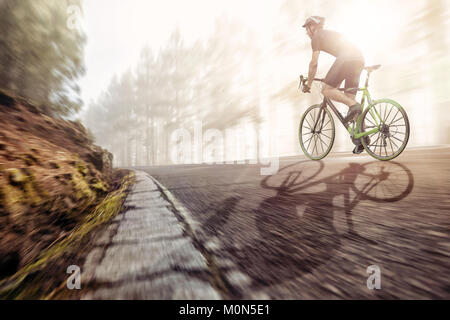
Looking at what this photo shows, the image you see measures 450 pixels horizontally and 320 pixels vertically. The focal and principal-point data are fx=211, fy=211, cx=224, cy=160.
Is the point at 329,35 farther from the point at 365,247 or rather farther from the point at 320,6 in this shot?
the point at 320,6

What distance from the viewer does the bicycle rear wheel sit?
3174 millimetres

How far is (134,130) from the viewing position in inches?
2130

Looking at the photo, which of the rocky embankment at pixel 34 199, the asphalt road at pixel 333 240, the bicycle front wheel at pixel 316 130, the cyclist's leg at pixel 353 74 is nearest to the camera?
the asphalt road at pixel 333 240

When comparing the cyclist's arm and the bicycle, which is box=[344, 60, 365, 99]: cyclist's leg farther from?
the cyclist's arm

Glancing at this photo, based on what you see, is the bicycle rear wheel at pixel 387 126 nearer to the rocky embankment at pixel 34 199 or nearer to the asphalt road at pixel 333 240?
the asphalt road at pixel 333 240

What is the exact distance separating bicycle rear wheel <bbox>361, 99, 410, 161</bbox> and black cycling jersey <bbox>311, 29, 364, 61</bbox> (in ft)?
2.87

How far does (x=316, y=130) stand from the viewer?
15.7 feet

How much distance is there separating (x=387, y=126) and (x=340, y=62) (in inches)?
49.5

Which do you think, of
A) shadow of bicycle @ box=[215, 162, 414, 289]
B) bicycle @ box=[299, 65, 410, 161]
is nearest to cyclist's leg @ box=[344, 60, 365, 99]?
bicycle @ box=[299, 65, 410, 161]

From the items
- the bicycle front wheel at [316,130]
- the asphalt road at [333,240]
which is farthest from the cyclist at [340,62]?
the asphalt road at [333,240]

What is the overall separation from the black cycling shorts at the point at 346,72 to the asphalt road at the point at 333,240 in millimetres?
2151

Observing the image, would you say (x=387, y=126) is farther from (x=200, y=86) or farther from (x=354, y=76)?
(x=200, y=86)

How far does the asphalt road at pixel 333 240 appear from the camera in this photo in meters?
0.68

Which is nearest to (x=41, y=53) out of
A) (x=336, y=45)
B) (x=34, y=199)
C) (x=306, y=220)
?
(x=34, y=199)
